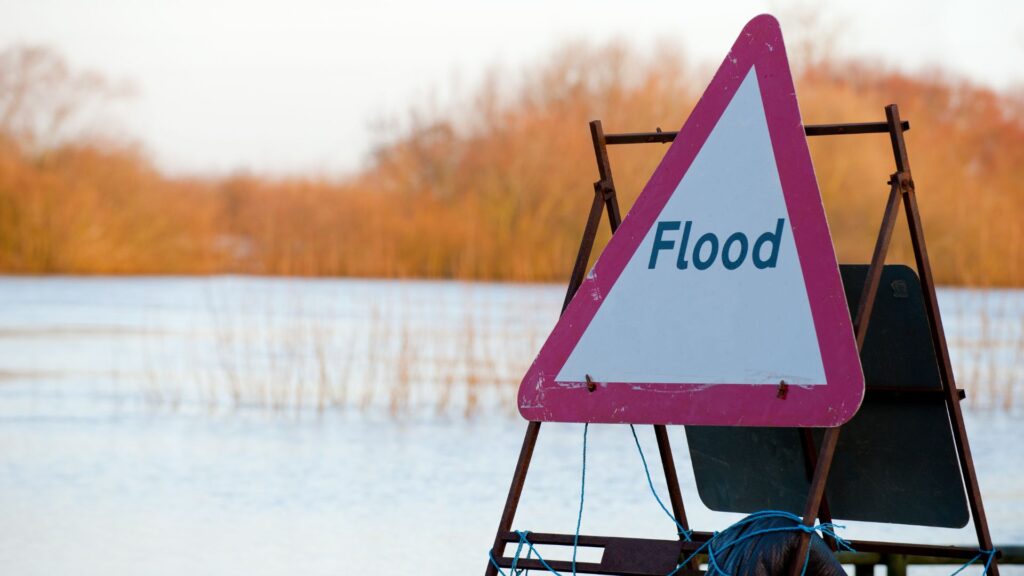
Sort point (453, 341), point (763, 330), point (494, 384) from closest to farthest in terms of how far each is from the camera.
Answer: point (763, 330), point (494, 384), point (453, 341)

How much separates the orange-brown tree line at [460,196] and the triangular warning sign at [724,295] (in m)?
19.3

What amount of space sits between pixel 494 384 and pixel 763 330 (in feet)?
32.7

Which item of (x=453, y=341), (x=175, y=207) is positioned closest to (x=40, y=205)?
(x=175, y=207)

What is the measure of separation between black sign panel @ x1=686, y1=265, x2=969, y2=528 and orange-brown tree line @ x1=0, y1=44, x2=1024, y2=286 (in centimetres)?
1877

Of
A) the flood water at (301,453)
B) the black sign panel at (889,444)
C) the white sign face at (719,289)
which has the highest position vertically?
the white sign face at (719,289)

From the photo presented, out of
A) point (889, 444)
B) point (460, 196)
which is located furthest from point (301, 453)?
point (460, 196)

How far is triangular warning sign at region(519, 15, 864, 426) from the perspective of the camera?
2348 mm

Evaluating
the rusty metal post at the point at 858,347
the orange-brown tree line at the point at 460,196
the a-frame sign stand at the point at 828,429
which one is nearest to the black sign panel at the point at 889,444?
the a-frame sign stand at the point at 828,429

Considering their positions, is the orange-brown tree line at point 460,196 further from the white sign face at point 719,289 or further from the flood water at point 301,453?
the white sign face at point 719,289

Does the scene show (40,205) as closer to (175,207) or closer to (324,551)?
(175,207)

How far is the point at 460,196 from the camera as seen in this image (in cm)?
2830

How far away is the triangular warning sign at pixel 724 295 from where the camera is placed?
2.35m

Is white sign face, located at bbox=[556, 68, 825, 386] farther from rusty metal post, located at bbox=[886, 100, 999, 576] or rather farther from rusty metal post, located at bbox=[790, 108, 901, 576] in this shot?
rusty metal post, located at bbox=[886, 100, 999, 576]

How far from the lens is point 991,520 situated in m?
7.52
